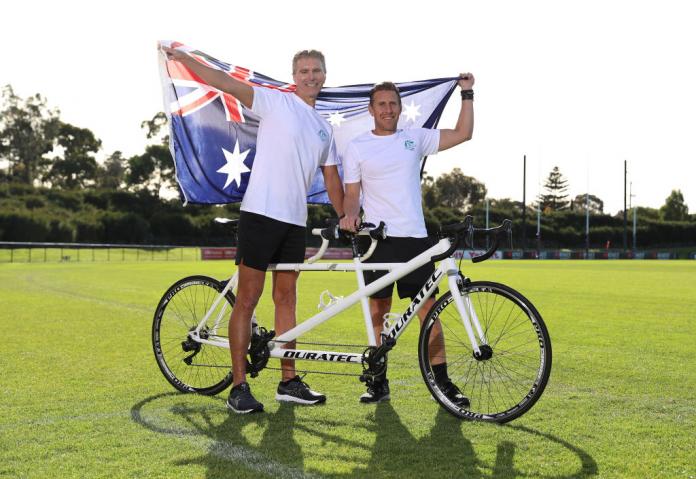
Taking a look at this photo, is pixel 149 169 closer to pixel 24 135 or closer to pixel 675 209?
pixel 24 135

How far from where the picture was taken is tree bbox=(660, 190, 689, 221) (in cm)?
10688

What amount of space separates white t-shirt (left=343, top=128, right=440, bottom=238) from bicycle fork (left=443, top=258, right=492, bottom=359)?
51 centimetres

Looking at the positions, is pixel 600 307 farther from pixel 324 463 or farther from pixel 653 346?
pixel 324 463

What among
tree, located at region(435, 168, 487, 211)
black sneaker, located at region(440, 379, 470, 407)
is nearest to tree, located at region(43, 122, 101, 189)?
tree, located at region(435, 168, 487, 211)

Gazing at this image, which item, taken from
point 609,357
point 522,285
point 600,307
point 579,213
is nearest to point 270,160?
point 609,357

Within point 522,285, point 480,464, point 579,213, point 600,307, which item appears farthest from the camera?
point 579,213

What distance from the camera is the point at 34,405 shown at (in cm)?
471

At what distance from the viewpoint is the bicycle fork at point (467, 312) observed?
13.7ft

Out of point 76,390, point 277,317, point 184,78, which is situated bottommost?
point 76,390

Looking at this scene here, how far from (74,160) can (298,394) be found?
89.5 m

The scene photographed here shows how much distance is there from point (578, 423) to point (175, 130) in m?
3.46

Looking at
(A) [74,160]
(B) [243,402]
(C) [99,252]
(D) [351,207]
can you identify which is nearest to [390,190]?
(D) [351,207]

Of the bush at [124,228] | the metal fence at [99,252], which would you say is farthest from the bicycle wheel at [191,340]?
the bush at [124,228]

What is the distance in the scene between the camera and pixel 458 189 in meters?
112
